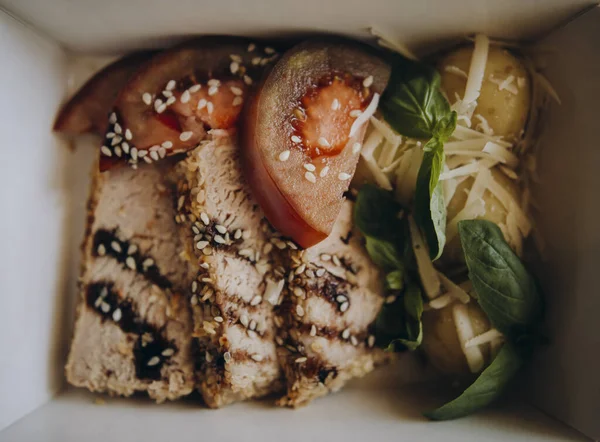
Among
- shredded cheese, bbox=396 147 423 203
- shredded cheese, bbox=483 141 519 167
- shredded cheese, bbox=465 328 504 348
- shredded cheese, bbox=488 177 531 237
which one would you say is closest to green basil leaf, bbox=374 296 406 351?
shredded cheese, bbox=465 328 504 348

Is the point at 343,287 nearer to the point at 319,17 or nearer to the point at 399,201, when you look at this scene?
the point at 399,201

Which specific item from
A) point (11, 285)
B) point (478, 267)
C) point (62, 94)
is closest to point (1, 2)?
point (62, 94)

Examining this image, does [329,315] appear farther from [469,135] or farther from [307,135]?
[469,135]

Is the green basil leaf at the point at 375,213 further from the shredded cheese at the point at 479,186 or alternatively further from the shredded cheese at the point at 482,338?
the shredded cheese at the point at 482,338

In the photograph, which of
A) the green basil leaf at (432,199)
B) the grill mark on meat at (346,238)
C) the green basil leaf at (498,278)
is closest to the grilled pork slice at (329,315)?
the grill mark on meat at (346,238)

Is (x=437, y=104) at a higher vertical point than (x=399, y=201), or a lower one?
higher

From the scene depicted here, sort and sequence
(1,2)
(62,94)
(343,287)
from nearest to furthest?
(1,2)
(343,287)
(62,94)

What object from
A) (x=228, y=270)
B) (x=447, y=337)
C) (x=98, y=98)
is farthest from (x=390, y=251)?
(x=98, y=98)
